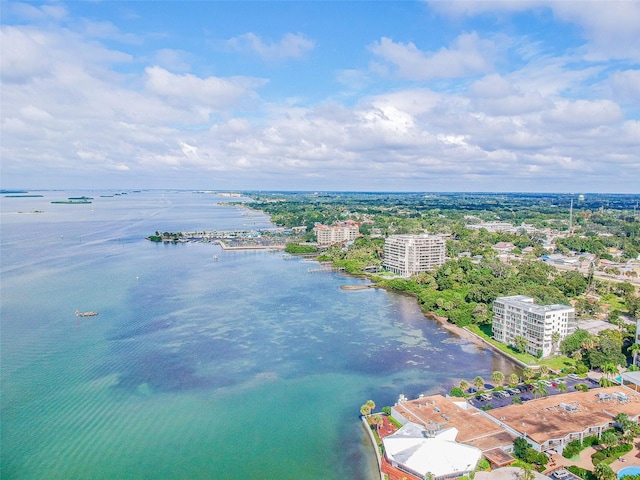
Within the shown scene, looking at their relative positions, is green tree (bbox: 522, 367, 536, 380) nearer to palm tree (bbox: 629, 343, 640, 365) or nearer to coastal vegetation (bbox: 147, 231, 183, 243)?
palm tree (bbox: 629, 343, 640, 365)

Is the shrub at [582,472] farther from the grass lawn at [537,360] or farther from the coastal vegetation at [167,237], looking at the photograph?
the coastal vegetation at [167,237]

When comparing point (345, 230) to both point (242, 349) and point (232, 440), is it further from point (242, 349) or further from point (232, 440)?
point (232, 440)

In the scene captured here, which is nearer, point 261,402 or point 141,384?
point 261,402

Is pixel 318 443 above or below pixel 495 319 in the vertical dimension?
below

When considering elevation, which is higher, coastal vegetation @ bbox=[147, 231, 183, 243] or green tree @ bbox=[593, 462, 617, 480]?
coastal vegetation @ bbox=[147, 231, 183, 243]

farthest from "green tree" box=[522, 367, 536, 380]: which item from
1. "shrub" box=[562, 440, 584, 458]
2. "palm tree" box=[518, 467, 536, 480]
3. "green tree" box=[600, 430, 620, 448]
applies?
"palm tree" box=[518, 467, 536, 480]

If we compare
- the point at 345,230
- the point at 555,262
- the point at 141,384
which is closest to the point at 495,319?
the point at 141,384

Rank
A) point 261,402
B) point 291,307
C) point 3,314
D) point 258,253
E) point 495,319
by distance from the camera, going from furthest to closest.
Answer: point 258,253 → point 291,307 → point 3,314 → point 495,319 → point 261,402

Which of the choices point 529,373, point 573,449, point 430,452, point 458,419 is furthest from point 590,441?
point 430,452
